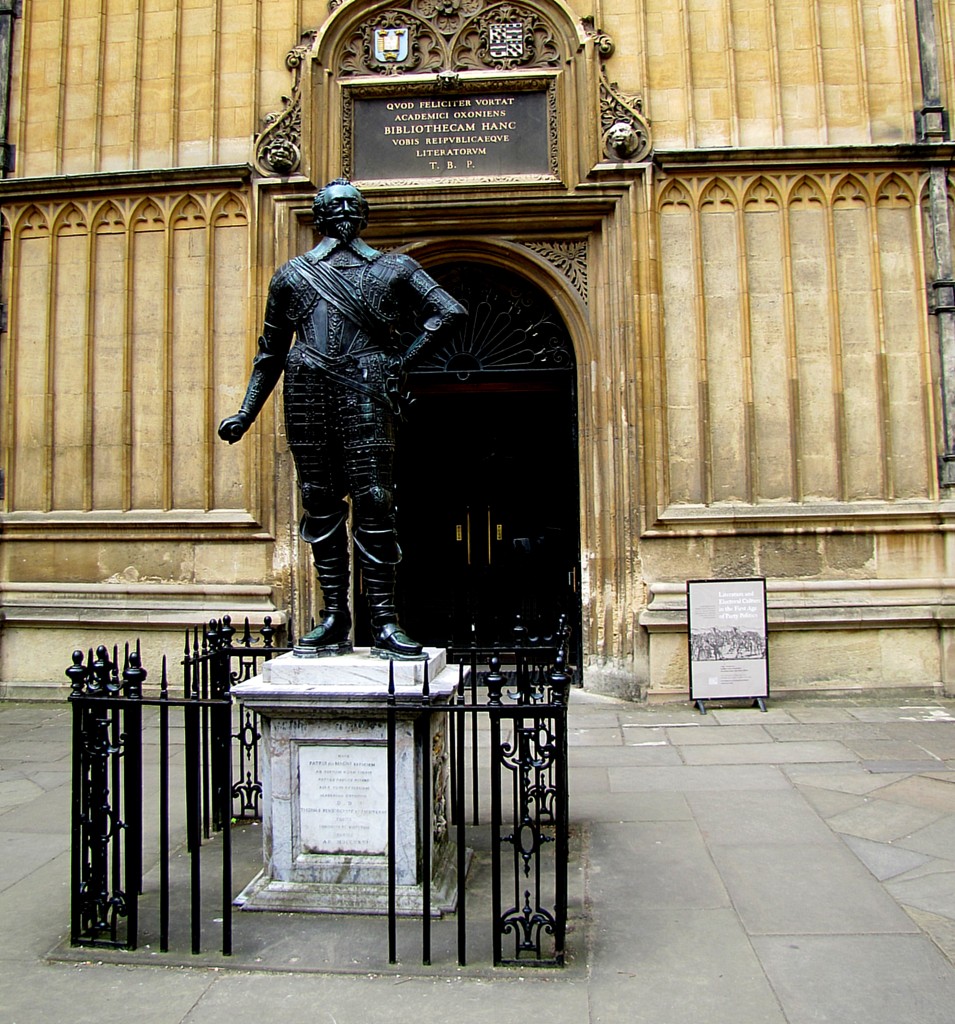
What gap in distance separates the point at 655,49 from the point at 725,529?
507cm

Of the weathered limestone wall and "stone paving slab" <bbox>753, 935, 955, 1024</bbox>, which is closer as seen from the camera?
"stone paving slab" <bbox>753, 935, 955, 1024</bbox>

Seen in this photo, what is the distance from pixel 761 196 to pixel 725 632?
4474mm

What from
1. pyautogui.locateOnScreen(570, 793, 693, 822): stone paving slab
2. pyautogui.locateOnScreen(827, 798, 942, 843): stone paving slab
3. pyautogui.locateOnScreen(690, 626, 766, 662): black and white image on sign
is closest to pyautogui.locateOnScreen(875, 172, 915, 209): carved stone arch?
pyautogui.locateOnScreen(690, 626, 766, 662): black and white image on sign

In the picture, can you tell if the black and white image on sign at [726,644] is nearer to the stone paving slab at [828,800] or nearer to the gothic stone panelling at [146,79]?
the stone paving slab at [828,800]

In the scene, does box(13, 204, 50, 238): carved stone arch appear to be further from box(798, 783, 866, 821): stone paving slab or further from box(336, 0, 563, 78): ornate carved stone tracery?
box(798, 783, 866, 821): stone paving slab

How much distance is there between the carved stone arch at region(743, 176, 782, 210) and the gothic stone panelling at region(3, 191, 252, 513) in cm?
523

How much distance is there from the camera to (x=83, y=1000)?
3359 mm

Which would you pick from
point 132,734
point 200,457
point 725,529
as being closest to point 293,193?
point 200,457

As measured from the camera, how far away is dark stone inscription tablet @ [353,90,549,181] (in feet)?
31.9

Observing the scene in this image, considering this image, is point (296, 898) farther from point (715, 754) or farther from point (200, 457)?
point (200, 457)

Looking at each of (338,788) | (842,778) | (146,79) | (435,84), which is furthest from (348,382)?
(146,79)

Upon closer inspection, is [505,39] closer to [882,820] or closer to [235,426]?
[235,426]

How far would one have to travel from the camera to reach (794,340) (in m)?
9.21

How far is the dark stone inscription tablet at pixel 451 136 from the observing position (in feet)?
31.9
